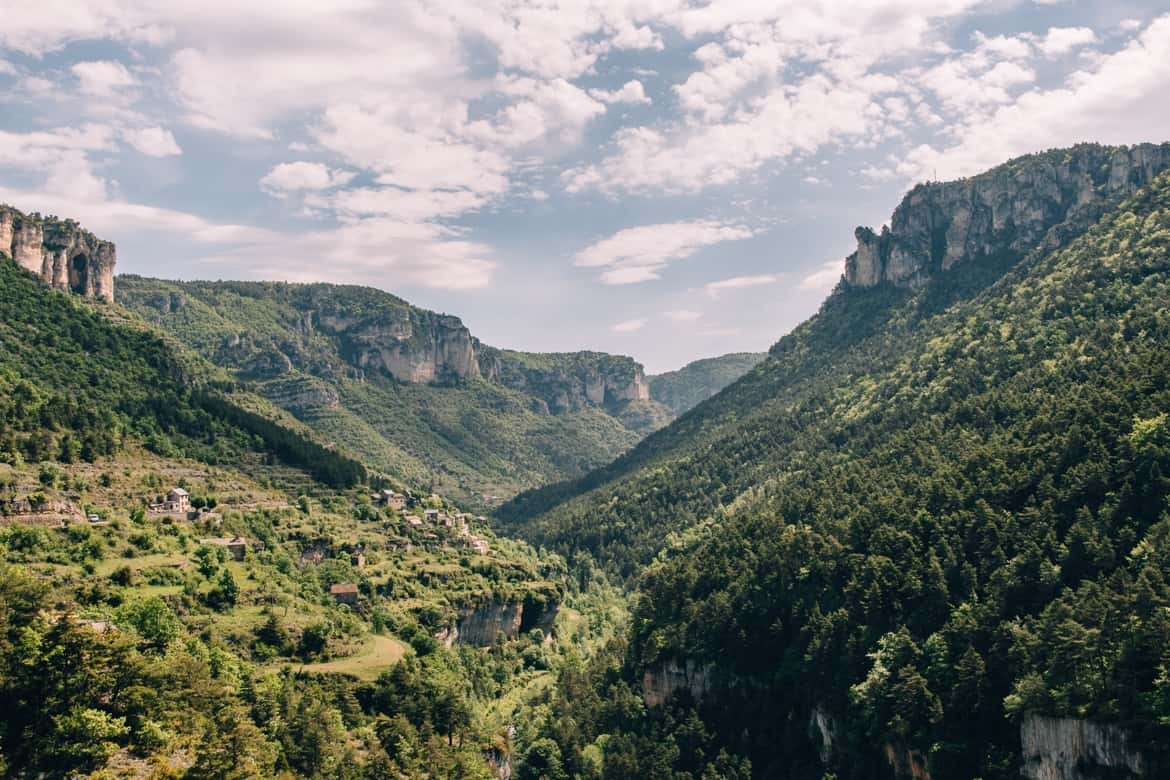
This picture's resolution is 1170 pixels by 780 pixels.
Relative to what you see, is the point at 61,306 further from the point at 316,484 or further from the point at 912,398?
the point at 912,398

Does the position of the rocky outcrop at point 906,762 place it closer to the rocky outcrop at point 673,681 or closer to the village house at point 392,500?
the rocky outcrop at point 673,681

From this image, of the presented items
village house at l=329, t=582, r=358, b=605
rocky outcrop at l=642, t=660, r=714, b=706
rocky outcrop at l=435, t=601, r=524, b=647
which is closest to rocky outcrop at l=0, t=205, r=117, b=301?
village house at l=329, t=582, r=358, b=605

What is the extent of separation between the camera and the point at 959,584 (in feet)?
253

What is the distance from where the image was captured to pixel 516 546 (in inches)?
6427

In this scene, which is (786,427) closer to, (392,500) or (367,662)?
(392,500)

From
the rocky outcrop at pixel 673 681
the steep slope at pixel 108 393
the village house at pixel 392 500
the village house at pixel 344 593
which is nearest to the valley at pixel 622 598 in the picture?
the rocky outcrop at pixel 673 681

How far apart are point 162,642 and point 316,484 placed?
224 feet

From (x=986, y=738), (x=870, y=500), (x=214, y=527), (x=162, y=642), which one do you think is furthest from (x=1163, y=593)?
(x=214, y=527)

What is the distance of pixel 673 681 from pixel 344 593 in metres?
36.2

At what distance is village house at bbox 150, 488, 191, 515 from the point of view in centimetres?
8869

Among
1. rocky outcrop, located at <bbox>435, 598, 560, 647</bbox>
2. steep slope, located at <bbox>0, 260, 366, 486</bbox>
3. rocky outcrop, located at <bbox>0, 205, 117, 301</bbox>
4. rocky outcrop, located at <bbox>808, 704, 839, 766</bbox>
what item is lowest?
rocky outcrop, located at <bbox>808, 704, 839, 766</bbox>

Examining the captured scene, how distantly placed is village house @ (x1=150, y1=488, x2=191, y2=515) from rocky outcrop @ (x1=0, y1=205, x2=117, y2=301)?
75.8 metres

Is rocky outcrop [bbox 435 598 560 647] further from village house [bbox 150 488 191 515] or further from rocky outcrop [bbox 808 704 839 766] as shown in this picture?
rocky outcrop [bbox 808 704 839 766]

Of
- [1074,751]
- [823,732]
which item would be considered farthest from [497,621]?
[1074,751]
